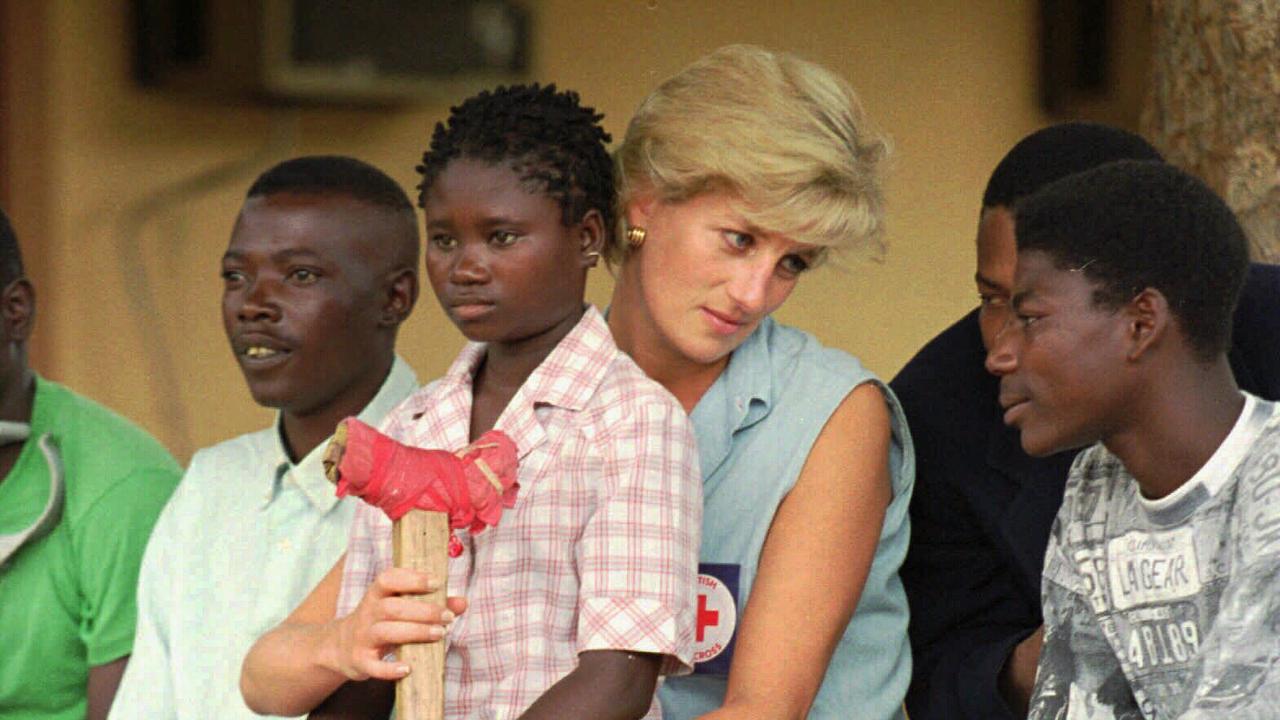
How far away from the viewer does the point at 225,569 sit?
319 centimetres

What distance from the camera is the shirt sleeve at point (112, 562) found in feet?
11.0

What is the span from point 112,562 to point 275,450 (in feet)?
1.19

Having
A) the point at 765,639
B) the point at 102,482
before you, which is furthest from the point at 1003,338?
the point at 102,482

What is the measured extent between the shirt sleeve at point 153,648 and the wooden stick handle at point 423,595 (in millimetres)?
1114

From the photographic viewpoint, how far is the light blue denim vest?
2768 mm

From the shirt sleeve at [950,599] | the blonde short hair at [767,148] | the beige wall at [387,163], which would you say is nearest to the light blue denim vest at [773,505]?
the shirt sleeve at [950,599]

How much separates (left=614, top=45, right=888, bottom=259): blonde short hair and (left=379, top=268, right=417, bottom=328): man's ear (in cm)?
59

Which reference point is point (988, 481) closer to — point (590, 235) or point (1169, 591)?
point (1169, 591)

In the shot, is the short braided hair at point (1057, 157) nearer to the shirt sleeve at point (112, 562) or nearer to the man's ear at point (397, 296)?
the man's ear at point (397, 296)

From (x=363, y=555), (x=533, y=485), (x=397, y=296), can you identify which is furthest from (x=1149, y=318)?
(x=397, y=296)

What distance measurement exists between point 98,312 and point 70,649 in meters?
1.52

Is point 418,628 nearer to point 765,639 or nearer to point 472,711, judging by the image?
point 472,711

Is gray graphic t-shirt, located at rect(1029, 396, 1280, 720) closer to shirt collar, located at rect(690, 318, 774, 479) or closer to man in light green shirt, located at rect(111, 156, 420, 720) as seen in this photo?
shirt collar, located at rect(690, 318, 774, 479)

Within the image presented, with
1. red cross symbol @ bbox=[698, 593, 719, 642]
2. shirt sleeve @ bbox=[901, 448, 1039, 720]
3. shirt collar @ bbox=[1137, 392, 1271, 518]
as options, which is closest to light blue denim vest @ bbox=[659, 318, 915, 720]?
red cross symbol @ bbox=[698, 593, 719, 642]
